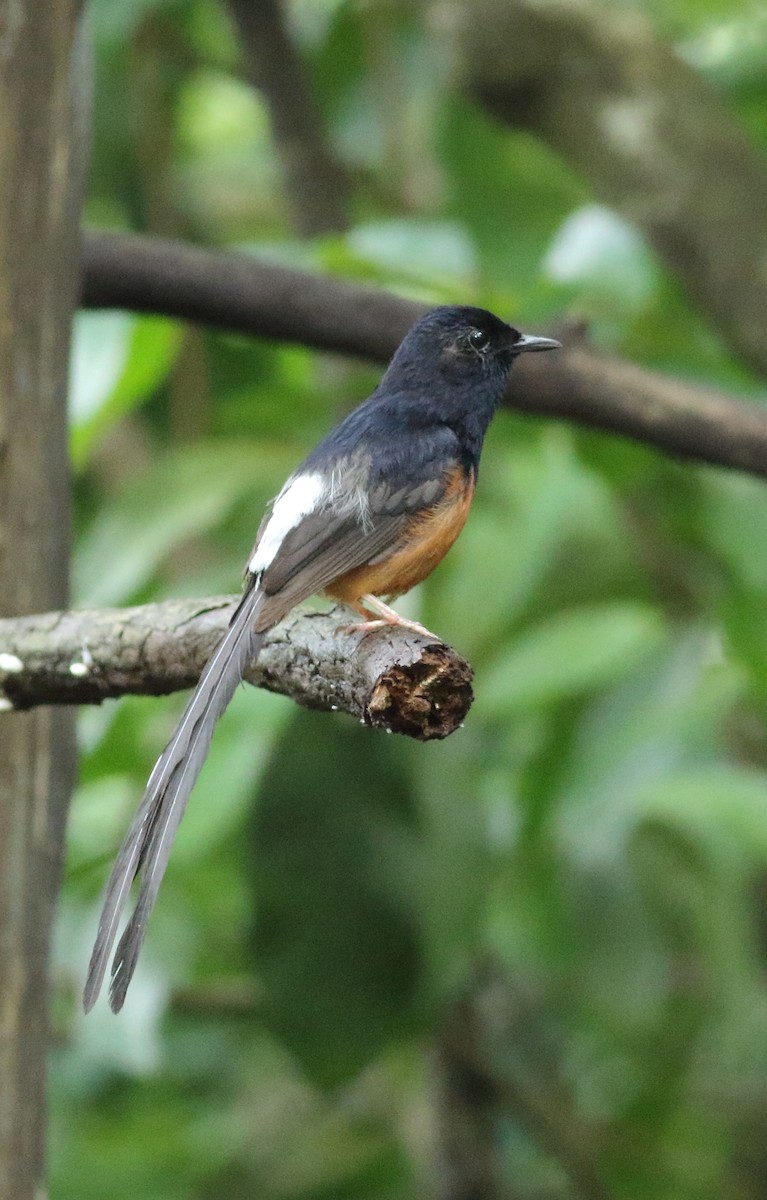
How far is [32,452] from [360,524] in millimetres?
540

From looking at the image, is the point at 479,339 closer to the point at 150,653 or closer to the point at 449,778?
the point at 449,778

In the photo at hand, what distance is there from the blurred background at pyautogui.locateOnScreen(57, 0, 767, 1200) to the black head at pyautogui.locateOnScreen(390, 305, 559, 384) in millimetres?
195

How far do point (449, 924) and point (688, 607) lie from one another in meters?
1.71

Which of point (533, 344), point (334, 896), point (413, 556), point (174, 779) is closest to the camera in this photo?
point (174, 779)

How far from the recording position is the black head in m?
2.78

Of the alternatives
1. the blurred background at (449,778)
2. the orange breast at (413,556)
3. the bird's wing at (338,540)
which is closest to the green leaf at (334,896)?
the blurred background at (449,778)

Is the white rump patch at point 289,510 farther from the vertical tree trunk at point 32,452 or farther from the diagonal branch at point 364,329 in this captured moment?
the diagonal branch at point 364,329

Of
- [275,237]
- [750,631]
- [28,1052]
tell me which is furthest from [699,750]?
[275,237]

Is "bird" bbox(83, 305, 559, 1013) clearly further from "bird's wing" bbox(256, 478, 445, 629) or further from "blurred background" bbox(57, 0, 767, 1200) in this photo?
"blurred background" bbox(57, 0, 767, 1200)

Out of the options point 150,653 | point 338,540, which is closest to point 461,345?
point 338,540

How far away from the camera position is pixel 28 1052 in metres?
2.18

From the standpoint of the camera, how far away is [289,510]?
2.32 meters

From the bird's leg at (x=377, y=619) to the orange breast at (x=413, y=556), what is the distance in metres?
0.02

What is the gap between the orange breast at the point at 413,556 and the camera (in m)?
2.33
